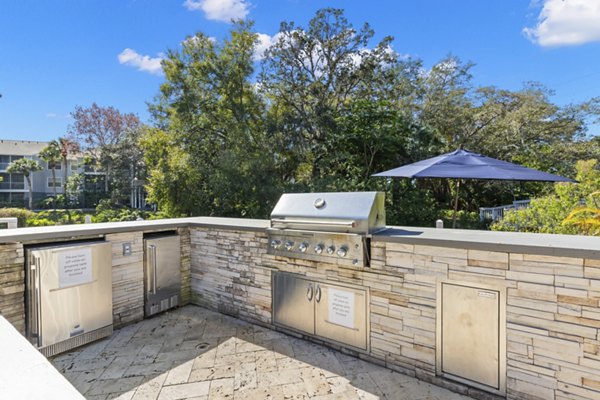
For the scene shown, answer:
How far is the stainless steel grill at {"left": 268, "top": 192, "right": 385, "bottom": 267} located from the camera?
2.86 m

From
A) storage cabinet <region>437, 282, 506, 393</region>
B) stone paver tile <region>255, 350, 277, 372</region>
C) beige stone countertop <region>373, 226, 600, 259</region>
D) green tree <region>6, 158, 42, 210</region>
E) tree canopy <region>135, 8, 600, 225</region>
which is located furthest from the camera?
green tree <region>6, 158, 42, 210</region>

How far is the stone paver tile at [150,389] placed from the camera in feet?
8.17

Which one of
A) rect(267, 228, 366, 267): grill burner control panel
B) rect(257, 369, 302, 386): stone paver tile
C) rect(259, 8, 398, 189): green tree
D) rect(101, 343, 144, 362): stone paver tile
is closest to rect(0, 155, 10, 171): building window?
rect(259, 8, 398, 189): green tree

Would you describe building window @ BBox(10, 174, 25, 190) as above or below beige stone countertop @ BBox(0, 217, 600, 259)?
above

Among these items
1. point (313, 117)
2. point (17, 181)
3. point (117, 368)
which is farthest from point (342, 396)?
point (17, 181)

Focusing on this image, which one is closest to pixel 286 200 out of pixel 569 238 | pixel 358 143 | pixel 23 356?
pixel 569 238

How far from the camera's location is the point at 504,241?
234 centimetres

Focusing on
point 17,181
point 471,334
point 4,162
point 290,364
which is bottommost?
point 290,364

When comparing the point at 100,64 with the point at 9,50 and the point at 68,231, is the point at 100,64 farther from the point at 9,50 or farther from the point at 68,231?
the point at 68,231

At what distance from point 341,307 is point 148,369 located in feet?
5.93

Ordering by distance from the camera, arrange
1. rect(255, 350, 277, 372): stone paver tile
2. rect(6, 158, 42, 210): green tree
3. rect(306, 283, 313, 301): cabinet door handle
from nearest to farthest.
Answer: rect(255, 350, 277, 372): stone paver tile, rect(306, 283, 313, 301): cabinet door handle, rect(6, 158, 42, 210): green tree

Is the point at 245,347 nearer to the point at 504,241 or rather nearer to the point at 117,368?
the point at 117,368

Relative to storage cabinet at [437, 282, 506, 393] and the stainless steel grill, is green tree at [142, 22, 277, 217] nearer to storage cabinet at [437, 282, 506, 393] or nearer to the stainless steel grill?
the stainless steel grill

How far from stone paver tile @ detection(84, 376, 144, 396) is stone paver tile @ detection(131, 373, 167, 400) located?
8 cm
